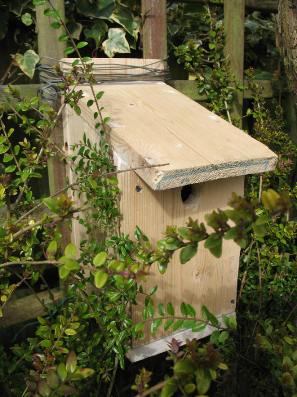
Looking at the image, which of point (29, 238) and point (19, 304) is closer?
point (29, 238)

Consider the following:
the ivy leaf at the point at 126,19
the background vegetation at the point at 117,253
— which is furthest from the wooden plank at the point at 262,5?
the ivy leaf at the point at 126,19

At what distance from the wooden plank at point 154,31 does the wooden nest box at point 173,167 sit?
19 centimetres

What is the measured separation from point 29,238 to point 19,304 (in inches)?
26.3

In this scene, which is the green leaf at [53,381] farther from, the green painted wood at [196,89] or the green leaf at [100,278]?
the green painted wood at [196,89]

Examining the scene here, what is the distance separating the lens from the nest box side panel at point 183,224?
45.5 inches

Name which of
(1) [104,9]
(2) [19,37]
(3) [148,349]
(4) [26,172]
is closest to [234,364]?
(3) [148,349]

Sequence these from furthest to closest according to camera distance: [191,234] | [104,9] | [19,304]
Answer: [104,9]
[19,304]
[191,234]

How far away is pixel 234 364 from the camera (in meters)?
1.34

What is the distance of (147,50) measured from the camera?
1681 mm

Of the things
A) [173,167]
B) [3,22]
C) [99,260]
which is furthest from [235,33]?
[99,260]

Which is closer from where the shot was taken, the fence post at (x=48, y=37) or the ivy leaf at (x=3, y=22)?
the fence post at (x=48, y=37)

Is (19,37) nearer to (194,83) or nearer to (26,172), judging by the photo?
(194,83)

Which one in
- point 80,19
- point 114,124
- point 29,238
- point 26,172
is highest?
point 80,19

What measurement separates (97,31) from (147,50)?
304mm
